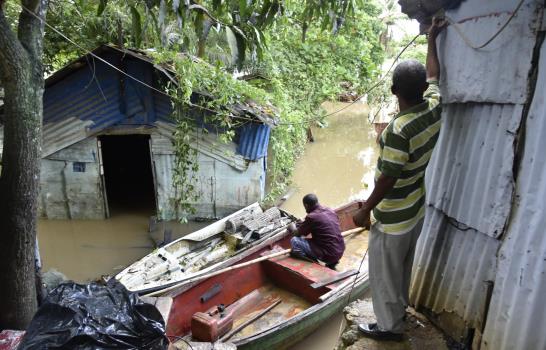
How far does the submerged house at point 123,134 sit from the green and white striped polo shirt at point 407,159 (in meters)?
5.65

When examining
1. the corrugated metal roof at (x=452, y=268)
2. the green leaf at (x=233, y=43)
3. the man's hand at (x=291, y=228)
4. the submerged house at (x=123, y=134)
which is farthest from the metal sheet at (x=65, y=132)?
the corrugated metal roof at (x=452, y=268)

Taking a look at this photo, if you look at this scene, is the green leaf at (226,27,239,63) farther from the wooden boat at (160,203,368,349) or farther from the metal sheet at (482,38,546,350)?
the wooden boat at (160,203,368,349)

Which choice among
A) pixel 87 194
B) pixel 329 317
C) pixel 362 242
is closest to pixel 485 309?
pixel 329 317

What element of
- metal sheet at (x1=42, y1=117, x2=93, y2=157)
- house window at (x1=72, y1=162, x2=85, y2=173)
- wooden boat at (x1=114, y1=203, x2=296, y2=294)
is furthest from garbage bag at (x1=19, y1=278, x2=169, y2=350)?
house window at (x1=72, y1=162, x2=85, y2=173)

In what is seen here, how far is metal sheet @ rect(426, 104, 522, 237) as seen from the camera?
2.08 meters

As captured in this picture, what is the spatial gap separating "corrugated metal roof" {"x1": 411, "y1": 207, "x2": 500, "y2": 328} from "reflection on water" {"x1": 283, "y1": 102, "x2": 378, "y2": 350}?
317 inches

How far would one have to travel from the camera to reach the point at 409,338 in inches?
103

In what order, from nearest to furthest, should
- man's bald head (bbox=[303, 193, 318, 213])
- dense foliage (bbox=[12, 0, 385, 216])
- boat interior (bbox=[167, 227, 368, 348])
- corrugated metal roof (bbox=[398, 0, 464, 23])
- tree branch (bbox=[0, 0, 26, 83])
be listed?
corrugated metal roof (bbox=[398, 0, 464, 23]) < tree branch (bbox=[0, 0, 26, 83]) < boat interior (bbox=[167, 227, 368, 348]) < man's bald head (bbox=[303, 193, 318, 213]) < dense foliage (bbox=[12, 0, 385, 216])

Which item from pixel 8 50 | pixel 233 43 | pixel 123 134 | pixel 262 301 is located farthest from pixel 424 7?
pixel 123 134

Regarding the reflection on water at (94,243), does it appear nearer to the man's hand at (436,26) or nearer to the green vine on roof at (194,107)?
the green vine on roof at (194,107)

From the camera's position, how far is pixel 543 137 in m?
1.86

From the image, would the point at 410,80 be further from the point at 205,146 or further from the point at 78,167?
the point at 78,167

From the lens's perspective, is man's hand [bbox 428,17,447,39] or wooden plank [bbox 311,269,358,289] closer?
man's hand [bbox 428,17,447,39]

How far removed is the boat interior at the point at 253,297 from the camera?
15.9ft
